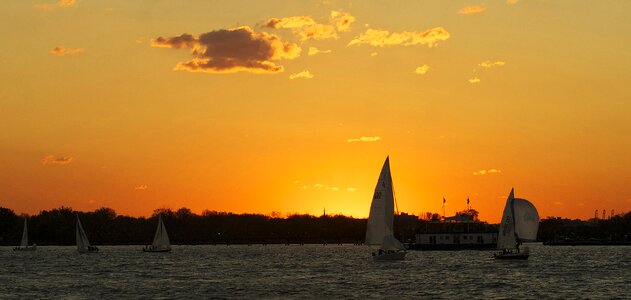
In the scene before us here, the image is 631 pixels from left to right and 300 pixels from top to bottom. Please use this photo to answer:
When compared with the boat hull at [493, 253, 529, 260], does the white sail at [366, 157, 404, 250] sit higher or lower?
higher

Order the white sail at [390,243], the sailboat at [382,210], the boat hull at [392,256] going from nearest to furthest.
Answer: the sailboat at [382,210]
the white sail at [390,243]
the boat hull at [392,256]

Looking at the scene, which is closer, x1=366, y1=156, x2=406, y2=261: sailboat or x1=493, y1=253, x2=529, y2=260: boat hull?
x1=366, y1=156, x2=406, y2=261: sailboat

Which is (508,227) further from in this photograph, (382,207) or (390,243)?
(382,207)

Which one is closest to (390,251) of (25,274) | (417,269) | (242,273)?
(417,269)

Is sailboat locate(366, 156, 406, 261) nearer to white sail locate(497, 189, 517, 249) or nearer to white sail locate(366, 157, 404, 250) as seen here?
white sail locate(366, 157, 404, 250)

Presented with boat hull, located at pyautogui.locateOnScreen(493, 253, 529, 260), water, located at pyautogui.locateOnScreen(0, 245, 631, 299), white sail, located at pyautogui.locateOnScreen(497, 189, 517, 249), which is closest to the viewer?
water, located at pyautogui.locateOnScreen(0, 245, 631, 299)

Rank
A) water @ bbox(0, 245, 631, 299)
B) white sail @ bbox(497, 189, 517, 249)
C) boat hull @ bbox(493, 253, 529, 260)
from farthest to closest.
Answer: boat hull @ bbox(493, 253, 529, 260) < white sail @ bbox(497, 189, 517, 249) < water @ bbox(0, 245, 631, 299)

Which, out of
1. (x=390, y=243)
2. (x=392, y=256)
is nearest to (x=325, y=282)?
(x=390, y=243)

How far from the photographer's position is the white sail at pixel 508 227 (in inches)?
6053

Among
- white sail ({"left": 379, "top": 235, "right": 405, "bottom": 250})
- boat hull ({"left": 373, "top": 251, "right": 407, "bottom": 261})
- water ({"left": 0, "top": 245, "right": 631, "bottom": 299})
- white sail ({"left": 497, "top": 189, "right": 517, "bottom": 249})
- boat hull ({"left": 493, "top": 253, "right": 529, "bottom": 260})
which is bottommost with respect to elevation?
water ({"left": 0, "top": 245, "right": 631, "bottom": 299})

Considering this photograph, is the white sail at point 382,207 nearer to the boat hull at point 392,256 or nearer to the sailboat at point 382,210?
the sailboat at point 382,210

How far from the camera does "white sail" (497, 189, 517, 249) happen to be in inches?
6053

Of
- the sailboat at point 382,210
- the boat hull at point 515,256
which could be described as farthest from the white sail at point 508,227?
the sailboat at point 382,210

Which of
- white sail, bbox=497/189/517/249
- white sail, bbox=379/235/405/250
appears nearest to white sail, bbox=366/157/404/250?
white sail, bbox=379/235/405/250
